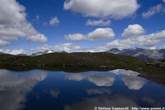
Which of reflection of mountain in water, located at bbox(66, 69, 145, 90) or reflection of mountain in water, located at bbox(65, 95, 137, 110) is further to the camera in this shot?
reflection of mountain in water, located at bbox(66, 69, 145, 90)

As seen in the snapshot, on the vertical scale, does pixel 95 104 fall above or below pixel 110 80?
below

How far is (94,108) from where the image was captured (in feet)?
138

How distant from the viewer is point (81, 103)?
47188 millimetres

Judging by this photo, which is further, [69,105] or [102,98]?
[102,98]

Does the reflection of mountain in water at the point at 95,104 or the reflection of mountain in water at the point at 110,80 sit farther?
the reflection of mountain in water at the point at 110,80

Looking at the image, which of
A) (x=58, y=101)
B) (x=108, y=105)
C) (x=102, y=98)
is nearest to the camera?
(x=108, y=105)

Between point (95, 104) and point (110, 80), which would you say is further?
point (110, 80)

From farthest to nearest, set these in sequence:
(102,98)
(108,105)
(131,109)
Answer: (102,98)
(108,105)
(131,109)

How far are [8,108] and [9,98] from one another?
10.1 m

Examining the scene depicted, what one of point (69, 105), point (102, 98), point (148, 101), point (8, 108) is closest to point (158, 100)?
point (148, 101)

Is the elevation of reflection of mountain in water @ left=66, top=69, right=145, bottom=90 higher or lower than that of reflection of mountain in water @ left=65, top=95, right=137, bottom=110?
higher

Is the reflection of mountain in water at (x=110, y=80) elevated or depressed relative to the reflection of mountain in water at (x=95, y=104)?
elevated

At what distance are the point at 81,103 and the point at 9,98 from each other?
1893 centimetres

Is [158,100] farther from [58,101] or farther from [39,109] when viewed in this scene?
[39,109]
